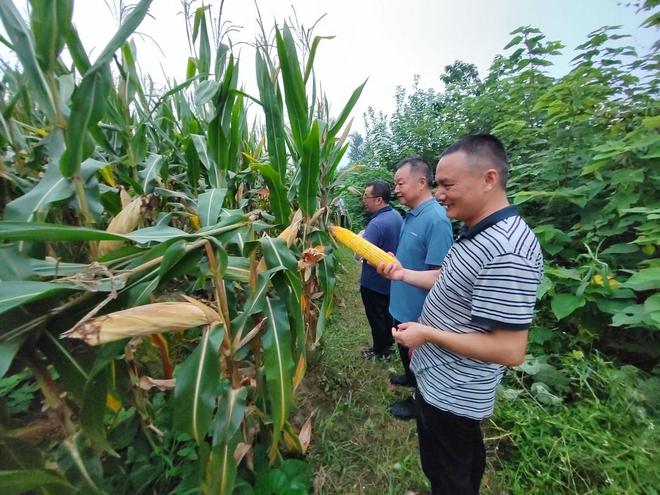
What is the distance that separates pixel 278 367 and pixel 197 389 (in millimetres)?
272

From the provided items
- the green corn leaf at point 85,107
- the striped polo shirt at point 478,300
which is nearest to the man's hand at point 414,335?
the striped polo shirt at point 478,300

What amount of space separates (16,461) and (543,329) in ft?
10.2

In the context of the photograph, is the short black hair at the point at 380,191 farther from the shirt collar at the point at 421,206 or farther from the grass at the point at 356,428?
the grass at the point at 356,428

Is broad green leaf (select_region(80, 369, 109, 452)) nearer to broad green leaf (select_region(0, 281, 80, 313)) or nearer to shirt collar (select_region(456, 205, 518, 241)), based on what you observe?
broad green leaf (select_region(0, 281, 80, 313))

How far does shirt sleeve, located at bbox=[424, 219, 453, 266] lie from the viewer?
190cm

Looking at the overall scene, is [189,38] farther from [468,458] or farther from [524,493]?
[524,493]

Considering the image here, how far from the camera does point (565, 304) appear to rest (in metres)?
2.16

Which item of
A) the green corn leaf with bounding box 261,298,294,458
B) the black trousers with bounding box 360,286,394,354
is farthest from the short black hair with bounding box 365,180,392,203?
the green corn leaf with bounding box 261,298,294,458

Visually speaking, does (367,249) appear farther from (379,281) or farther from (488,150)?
(379,281)

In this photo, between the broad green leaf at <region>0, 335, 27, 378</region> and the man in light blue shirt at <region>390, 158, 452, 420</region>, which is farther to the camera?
the man in light blue shirt at <region>390, 158, 452, 420</region>

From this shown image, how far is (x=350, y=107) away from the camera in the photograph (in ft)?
5.27

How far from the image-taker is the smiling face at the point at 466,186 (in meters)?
1.10

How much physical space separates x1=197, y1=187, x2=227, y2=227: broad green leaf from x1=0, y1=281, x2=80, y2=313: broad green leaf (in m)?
0.48

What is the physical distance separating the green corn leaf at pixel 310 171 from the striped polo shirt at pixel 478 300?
0.73m
